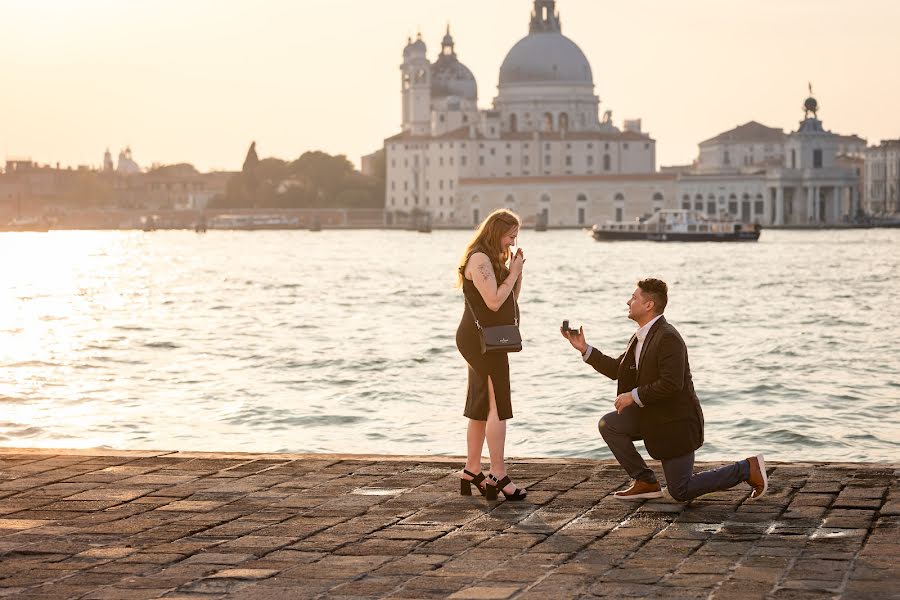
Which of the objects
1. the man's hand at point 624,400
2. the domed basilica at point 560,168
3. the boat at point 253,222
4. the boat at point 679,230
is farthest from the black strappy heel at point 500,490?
the boat at point 253,222

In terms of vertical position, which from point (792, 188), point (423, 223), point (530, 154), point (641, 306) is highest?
point (530, 154)

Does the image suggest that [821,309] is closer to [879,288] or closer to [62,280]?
[879,288]

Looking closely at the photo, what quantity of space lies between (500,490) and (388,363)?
37.8 ft

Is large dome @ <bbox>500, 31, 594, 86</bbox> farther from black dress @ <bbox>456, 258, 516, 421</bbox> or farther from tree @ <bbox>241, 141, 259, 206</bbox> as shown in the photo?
black dress @ <bbox>456, 258, 516, 421</bbox>

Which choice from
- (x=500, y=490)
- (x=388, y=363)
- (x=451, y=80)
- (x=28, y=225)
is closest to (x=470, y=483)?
(x=500, y=490)

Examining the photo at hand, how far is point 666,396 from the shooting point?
17.5ft

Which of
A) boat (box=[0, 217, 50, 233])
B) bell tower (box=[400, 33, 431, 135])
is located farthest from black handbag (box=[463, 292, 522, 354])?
boat (box=[0, 217, 50, 233])

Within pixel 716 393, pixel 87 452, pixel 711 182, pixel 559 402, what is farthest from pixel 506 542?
pixel 711 182

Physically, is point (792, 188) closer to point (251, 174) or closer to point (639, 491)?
point (251, 174)

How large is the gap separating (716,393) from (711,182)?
3669 inches

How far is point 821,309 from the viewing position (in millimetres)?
28078

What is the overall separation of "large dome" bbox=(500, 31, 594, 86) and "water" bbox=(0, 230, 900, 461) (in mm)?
66573

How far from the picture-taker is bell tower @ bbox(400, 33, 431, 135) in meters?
112

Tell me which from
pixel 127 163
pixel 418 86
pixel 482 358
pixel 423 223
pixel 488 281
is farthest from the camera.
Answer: pixel 127 163
